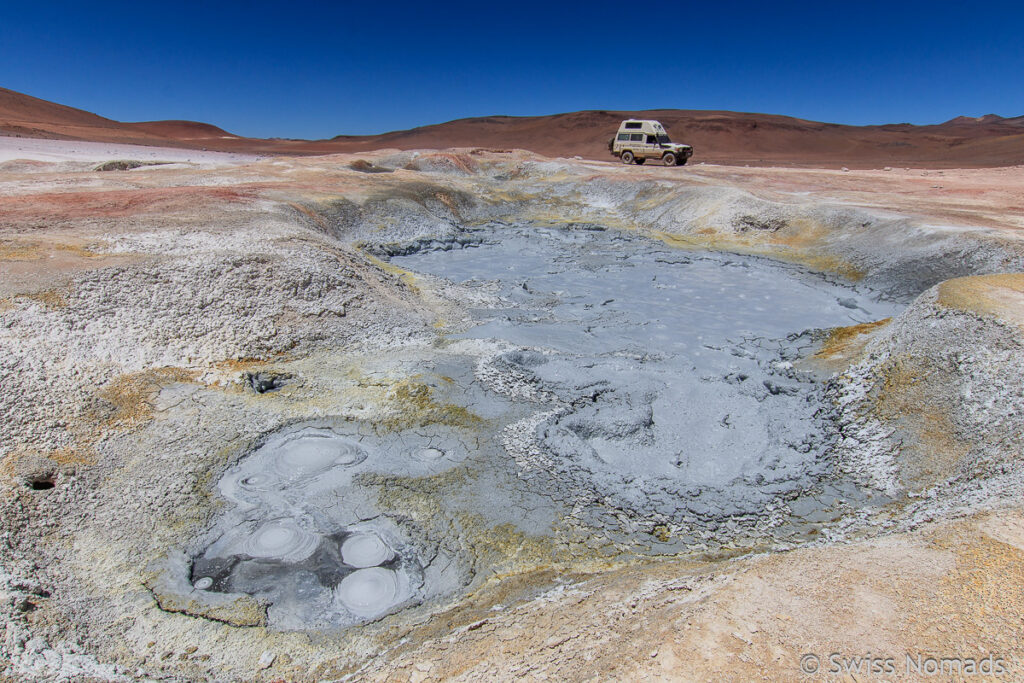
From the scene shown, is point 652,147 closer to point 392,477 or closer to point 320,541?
point 392,477

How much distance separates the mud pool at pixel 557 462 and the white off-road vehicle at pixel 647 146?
826 inches

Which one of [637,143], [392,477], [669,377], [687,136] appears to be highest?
[687,136]

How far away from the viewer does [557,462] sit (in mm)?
5203

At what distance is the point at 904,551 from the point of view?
11.1ft

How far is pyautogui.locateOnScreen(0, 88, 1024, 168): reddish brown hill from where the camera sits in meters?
43.5

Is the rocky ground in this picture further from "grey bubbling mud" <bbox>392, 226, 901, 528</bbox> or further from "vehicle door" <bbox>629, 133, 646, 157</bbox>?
"vehicle door" <bbox>629, 133, 646, 157</bbox>

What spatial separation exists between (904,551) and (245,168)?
1980 cm

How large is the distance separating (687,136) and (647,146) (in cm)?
3576

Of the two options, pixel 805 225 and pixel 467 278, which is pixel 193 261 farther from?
pixel 805 225

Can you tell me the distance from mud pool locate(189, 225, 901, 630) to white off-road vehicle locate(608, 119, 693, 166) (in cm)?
2098

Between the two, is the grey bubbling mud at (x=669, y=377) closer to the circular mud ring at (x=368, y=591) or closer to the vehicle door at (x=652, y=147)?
the circular mud ring at (x=368, y=591)

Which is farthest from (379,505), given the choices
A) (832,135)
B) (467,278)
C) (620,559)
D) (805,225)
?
(832,135)

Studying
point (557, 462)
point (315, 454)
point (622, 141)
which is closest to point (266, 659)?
point (315, 454)

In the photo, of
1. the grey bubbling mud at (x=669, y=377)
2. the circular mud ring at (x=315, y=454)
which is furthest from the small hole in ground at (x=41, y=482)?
the grey bubbling mud at (x=669, y=377)
